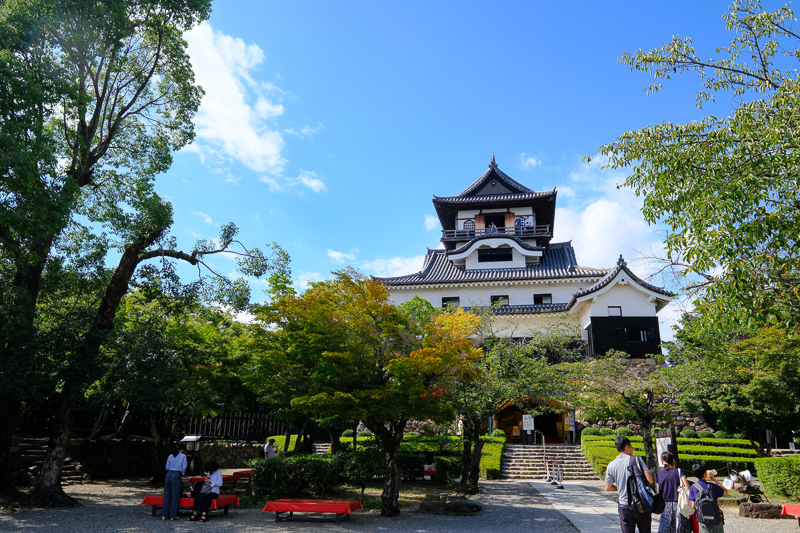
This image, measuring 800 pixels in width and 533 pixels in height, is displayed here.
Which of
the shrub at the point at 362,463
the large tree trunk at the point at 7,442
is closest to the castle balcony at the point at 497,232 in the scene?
the shrub at the point at 362,463

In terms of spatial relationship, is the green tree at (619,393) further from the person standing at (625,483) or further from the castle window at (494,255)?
the castle window at (494,255)

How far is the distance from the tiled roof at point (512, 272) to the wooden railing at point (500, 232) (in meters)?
1.49

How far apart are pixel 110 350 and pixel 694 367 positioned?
58.4ft

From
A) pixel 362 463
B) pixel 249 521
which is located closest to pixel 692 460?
pixel 362 463

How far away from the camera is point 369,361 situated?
12484 mm

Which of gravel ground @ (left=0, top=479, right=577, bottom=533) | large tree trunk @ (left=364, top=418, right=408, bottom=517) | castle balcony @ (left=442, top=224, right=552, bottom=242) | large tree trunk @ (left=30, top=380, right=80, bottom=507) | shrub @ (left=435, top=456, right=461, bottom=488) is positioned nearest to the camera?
gravel ground @ (left=0, top=479, right=577, bottom=533)

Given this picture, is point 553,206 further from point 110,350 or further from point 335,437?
point 110,350

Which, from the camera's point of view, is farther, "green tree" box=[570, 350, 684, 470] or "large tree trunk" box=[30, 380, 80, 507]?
"green tree" box=[570, 350, 684, 470]

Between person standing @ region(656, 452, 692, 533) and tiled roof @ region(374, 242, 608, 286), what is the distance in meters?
25.8

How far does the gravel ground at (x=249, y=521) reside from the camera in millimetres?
10148

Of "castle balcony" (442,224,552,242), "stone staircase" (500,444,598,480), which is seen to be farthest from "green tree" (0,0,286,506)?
"castle balcony" (442,224,552,242)

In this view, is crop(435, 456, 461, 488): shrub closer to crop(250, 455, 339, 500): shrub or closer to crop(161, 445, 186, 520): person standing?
crop(250, 455, 339, 500): shrub

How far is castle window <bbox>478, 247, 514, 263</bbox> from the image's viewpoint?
3588cm

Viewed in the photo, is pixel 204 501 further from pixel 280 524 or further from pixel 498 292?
pixel 498 292
